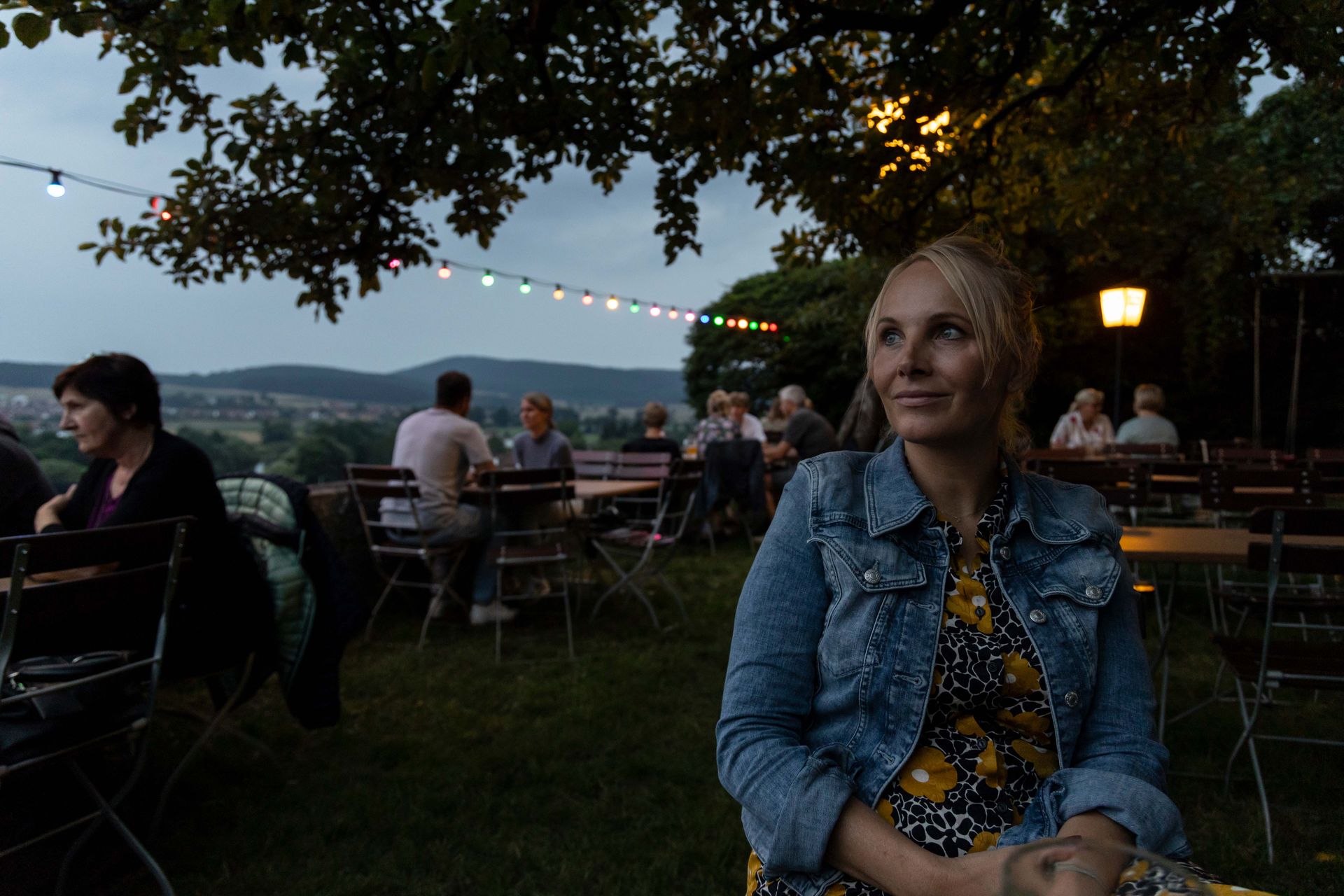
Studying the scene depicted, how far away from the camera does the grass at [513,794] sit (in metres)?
2.66

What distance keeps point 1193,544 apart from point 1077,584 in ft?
7.02

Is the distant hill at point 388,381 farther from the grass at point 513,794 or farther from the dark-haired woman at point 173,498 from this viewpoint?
the grass at point 513,794

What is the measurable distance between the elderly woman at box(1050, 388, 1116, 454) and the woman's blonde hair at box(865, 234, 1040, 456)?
791 centimetres

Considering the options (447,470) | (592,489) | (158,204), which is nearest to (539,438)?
(592,489)

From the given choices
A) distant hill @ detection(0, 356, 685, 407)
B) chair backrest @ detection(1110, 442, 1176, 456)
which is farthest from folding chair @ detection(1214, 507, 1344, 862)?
chair backrest @ detection(1110, 442, 1176, 456)

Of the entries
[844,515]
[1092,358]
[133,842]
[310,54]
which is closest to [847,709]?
[844,515]

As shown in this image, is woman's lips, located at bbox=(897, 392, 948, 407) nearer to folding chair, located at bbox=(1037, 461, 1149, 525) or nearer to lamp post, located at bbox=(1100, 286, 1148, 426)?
folding chair, located at bbox=(1037, 461, 1149, 525)

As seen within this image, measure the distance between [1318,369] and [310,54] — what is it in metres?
16.2

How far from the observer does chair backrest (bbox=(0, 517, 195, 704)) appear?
2121 millimetres

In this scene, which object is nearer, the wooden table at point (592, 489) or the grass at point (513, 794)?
the grass at point (513, 794)

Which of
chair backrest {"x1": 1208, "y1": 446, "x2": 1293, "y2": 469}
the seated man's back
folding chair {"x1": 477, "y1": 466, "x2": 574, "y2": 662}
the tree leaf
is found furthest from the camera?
chair backrest {"x1": 1208, "y1": 446, "x2": 1293, "y2": 469}

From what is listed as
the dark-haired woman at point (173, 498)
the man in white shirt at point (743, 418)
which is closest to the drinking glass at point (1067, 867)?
the dark-haired woman at point (173, 498)

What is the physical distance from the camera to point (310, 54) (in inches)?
193

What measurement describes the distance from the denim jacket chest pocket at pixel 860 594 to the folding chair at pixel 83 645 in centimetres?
181
